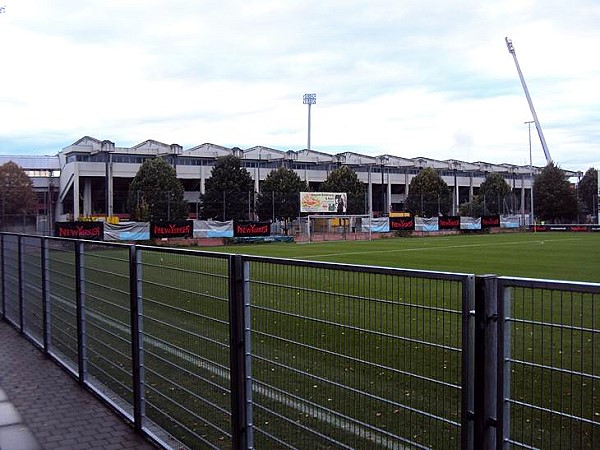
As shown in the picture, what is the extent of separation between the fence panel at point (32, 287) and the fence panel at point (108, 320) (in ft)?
6.49

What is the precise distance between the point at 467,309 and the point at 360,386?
1.38m

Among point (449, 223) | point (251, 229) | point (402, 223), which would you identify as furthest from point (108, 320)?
point (449, 223)

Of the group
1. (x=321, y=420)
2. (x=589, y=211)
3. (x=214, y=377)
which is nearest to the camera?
(x=321, y=420)

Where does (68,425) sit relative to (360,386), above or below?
below

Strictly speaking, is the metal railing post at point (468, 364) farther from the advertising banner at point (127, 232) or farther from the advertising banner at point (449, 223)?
the advertising banner at point (449, 223)

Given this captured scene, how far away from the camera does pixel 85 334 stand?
6.82m

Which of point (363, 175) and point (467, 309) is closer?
point (467, 309)

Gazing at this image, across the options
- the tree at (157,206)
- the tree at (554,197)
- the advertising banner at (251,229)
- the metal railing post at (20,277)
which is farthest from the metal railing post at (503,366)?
the tree at (554,197)

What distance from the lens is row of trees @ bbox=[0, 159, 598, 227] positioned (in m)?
55.5


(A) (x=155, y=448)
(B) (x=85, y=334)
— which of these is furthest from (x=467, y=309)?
(B) (x=85, y=334)

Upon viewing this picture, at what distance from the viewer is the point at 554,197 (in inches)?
3228

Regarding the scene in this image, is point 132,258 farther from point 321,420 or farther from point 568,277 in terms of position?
point 568,277

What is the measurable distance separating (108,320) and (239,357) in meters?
2.88

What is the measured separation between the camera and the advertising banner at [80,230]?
1452 inches
